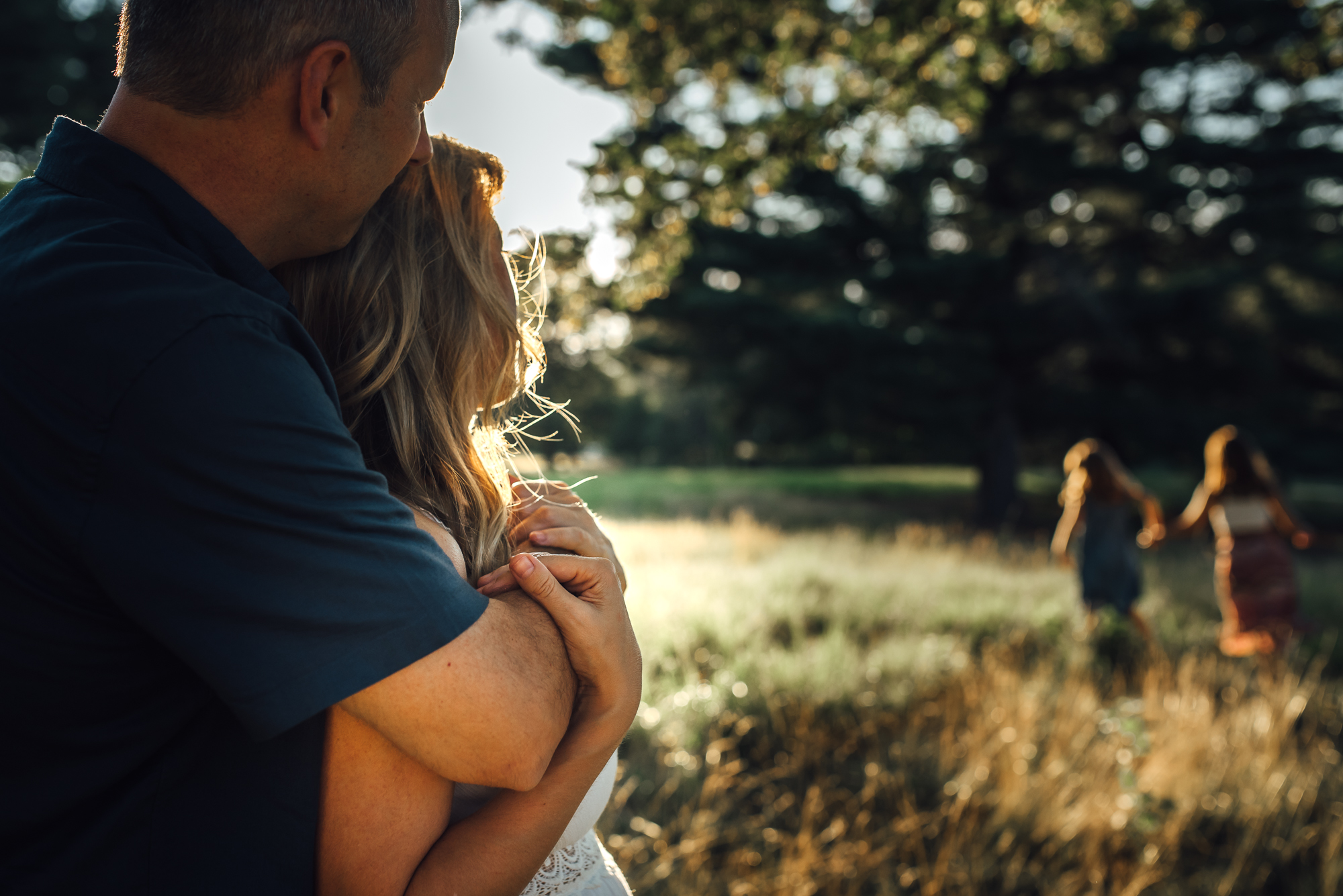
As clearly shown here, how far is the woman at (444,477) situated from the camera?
36.7 inches

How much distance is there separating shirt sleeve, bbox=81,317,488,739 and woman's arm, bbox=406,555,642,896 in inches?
11.2

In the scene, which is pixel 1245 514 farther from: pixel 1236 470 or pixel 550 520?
pixel 550 520

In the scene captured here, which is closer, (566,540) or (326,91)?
(326,91)

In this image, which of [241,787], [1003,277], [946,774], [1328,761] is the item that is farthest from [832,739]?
[1003,277]

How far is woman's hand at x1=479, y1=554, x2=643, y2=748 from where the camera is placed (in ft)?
3.34

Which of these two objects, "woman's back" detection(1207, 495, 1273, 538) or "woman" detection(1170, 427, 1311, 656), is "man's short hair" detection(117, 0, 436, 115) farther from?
"woman's back" detection(1207, 495, 1273, 538)

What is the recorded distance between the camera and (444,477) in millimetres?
1191

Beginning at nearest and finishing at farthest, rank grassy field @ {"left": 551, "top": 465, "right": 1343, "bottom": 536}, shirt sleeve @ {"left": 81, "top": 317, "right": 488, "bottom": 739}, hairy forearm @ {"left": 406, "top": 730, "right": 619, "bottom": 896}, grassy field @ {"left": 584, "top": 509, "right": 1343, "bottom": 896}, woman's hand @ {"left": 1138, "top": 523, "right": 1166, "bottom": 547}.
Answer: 1. shirt sleeve @ {"left": 81, "top": 317, "right": 488, "bottom": 739}
2. hairy forearm @ {"left": 406, "top": 730, "right": 619, "bottom": 896}
3. grassy field @ {"left": 584, "top": 509, "right": 1343, "bottom": 896}
4. woman's hand @ {"left": 1138, "top": 523, "right": 1166, "bottom": 547}
5. grassy field @ {"left": 551, "top": 465, "right": 1343, "bottom": 536}

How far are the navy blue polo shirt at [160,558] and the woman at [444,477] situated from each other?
0.11m

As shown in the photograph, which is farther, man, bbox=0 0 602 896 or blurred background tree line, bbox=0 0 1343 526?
blurred background tree line, bbox=0 0 1343 526

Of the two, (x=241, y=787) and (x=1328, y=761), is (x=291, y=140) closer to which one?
(x=241, y=787)

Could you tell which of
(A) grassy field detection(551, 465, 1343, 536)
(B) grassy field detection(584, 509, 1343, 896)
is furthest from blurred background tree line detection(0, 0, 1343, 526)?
(B) grassy field detection(584, 509, 1343, 896)

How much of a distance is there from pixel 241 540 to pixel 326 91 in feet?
1.89

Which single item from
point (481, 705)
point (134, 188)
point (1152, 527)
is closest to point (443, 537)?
point (481, 705)
